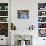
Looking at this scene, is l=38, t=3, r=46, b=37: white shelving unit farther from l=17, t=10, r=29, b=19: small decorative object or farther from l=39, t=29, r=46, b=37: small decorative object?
l=17, t=10, r=29, b=19: small decorative object

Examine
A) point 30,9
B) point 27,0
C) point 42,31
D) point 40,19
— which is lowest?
point 42,31

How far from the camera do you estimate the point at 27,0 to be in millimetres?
6637

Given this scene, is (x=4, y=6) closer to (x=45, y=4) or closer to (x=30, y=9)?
(x=30, y=9)

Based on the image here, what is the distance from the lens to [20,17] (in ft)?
21.8

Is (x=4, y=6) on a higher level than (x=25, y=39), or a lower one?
higher

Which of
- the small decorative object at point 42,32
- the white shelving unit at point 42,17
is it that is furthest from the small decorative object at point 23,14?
the small decorative object at point 42,32

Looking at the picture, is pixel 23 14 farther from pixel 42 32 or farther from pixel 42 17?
pixel 42 32

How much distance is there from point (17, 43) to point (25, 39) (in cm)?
53

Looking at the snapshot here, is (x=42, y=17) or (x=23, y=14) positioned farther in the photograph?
(x=42, y=17)

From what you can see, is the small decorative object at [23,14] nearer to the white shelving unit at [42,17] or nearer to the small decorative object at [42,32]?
the white shelving unit at [42,17]

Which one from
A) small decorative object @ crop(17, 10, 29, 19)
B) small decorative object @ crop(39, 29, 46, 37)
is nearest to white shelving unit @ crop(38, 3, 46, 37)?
small decorative object @ crop(39, 29, 46, 37)

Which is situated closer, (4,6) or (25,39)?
(25,39)

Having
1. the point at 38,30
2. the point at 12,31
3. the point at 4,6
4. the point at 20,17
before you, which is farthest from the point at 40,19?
the point at 4,6

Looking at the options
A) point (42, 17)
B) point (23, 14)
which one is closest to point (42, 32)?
point (42, 17)
